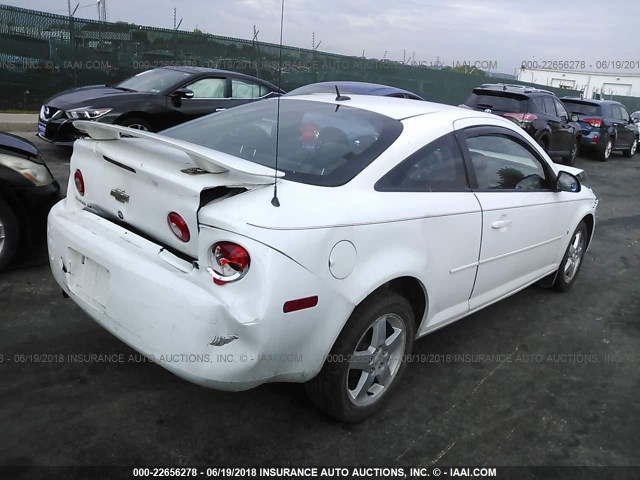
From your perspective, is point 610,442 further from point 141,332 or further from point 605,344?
point 141,332

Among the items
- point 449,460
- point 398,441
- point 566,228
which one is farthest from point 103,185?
point 566,228

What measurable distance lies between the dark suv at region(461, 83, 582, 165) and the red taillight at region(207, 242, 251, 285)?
9.87 metres

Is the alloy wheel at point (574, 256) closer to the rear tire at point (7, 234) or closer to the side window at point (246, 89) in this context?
the rear tire at point (7, 234)

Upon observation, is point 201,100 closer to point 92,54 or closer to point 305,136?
point 305,136

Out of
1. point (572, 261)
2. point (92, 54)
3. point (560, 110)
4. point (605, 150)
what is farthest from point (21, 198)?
point (605, 150)

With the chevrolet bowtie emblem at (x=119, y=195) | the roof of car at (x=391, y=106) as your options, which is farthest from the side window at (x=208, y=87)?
the chevrolet bowtie emblem at (x=119, y=195)

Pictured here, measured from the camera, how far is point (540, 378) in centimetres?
336

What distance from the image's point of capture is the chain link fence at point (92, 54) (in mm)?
12516

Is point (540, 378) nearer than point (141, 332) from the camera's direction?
No

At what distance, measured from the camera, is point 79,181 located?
292 cm

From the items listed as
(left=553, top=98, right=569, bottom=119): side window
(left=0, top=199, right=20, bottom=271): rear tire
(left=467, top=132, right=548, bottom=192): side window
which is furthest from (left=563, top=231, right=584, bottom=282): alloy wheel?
(left=553, top=98, right=569, bottom=119): side window

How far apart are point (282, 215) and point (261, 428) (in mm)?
1140

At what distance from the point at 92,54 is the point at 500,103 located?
32.5 feet

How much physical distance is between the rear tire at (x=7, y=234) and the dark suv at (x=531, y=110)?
9209 mm
